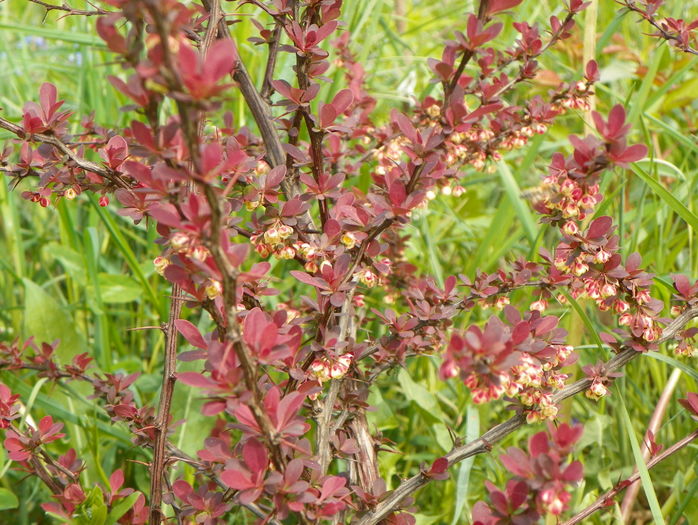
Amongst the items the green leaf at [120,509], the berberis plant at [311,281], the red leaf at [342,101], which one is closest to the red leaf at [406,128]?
the berberis plant at [311,281]

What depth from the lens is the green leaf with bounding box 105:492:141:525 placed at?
52.6 inches

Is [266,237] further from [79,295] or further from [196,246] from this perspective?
[79,295]

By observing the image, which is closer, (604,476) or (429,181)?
(429,181)

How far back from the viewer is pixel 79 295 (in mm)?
2424

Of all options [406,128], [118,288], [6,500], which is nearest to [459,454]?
[406,128]

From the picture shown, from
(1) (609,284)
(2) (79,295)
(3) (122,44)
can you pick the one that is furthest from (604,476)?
(2) (79,295)

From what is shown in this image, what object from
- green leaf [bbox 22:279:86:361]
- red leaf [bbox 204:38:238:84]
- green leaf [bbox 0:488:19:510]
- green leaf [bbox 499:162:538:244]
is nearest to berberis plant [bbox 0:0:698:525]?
red leaf [bbox 204:38:238:84]

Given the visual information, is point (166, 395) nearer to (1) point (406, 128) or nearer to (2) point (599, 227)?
(1) point (406, 128)

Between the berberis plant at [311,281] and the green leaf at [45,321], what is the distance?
0.50 meters

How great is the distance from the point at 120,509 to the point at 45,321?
82cm

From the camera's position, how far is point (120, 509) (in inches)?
52.9

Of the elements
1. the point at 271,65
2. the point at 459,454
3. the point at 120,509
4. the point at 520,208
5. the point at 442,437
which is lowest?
the point at 442,437

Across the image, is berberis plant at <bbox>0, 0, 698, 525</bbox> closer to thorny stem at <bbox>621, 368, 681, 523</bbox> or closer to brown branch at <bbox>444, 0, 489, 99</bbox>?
brown branch at <bbox>444, 0, 489, 99</bbox>

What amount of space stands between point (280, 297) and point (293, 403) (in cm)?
135
